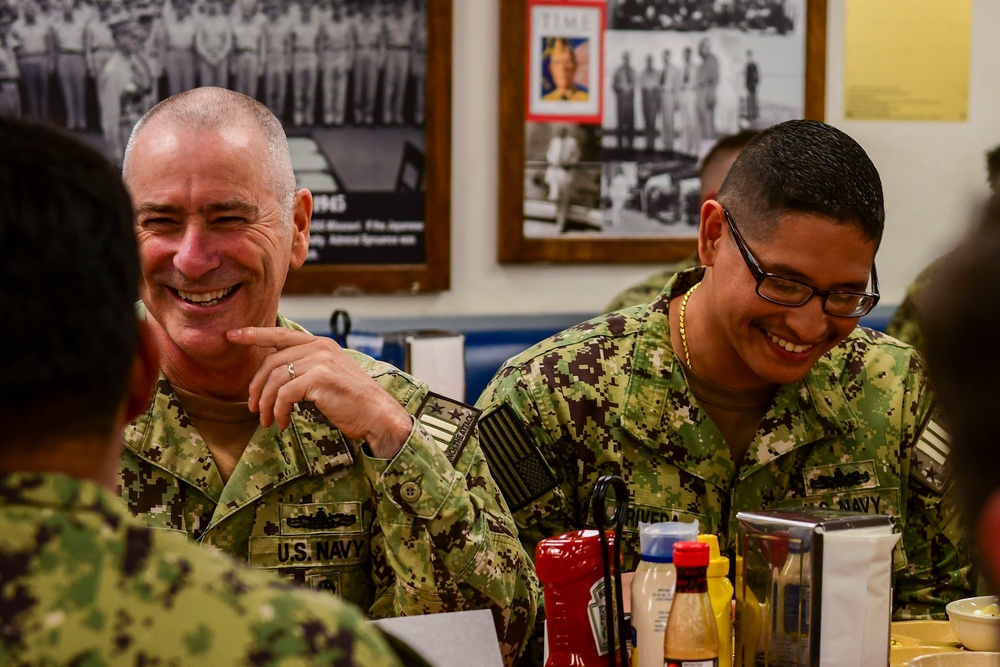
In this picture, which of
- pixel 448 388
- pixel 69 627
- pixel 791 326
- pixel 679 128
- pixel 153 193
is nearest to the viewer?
pixel 69 627

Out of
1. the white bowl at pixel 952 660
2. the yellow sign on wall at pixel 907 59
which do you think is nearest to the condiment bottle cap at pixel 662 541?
the white bowl at pixel 952 660

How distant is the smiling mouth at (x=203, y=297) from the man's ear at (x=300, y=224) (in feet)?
0.58

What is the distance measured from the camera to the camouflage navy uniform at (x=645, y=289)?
3.69m

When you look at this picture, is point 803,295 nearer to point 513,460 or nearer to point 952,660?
point 513,460

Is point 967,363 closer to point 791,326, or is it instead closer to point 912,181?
point 791,326

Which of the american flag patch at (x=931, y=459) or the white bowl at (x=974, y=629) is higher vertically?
the american flag patch at (x=931, y=459)

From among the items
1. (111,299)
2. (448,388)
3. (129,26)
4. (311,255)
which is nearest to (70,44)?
(129,26)

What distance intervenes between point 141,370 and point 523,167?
2967 millimetres

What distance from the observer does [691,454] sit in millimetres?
2135

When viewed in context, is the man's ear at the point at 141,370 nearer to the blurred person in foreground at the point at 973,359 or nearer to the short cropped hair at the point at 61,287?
the short cropped hair at the point at 61,287

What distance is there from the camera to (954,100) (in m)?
4.04

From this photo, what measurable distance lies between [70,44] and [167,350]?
1.94 meters

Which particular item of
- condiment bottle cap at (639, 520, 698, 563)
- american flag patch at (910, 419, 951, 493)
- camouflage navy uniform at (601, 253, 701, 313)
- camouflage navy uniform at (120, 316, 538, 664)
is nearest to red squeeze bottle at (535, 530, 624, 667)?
condiment bottle cap at (639, 520, 698, 563)

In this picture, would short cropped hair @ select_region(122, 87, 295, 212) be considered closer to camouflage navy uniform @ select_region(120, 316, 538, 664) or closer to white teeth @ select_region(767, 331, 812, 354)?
camouflage navy uniform @ select_region(120, 316, 538, 664)
